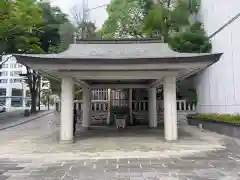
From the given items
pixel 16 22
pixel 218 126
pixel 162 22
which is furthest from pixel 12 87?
pixel 218 126

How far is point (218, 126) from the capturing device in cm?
1162

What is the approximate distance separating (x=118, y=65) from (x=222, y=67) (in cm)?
764

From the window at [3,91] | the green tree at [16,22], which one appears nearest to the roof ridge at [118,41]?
the green tree at [16,22]

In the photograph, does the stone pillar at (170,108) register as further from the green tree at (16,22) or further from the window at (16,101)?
the window at (16,101)

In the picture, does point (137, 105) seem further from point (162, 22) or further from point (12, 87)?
point (12, 87)

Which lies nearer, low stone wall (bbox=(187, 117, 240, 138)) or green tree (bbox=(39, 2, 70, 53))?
low stone wall (bbox=(187, 117, 240, 138))

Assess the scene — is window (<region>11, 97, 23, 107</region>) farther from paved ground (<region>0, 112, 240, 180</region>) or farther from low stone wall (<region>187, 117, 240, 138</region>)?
paved ground (<region>0, 112, 240, 180</region>)

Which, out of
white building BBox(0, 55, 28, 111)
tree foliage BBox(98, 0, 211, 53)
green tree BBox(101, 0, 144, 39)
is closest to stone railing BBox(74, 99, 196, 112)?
tree foliage BBox(98, 0, 211, 53)

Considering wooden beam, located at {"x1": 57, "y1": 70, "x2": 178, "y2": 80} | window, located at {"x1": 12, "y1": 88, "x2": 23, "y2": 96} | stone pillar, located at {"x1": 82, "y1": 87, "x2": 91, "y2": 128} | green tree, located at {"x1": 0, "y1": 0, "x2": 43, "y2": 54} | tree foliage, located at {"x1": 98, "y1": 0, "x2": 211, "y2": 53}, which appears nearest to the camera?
wooden beam, located at {"x1": 57, "y1": 70, "x2": 178, "y2": 80}

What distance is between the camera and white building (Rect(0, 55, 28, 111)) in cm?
5161

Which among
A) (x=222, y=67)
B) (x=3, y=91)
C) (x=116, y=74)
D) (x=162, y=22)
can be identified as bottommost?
(x=116, y=74)

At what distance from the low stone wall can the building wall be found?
0.97m

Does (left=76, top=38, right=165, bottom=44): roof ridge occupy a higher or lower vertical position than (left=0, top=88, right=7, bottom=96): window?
higher

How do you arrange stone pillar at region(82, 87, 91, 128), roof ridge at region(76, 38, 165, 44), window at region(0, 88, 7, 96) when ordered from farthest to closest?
window at region(0, 88, 7, 96) → stone pillar at region(82, 87, 91, 128) → roof ridge at region(76, 38, 165, 44)
